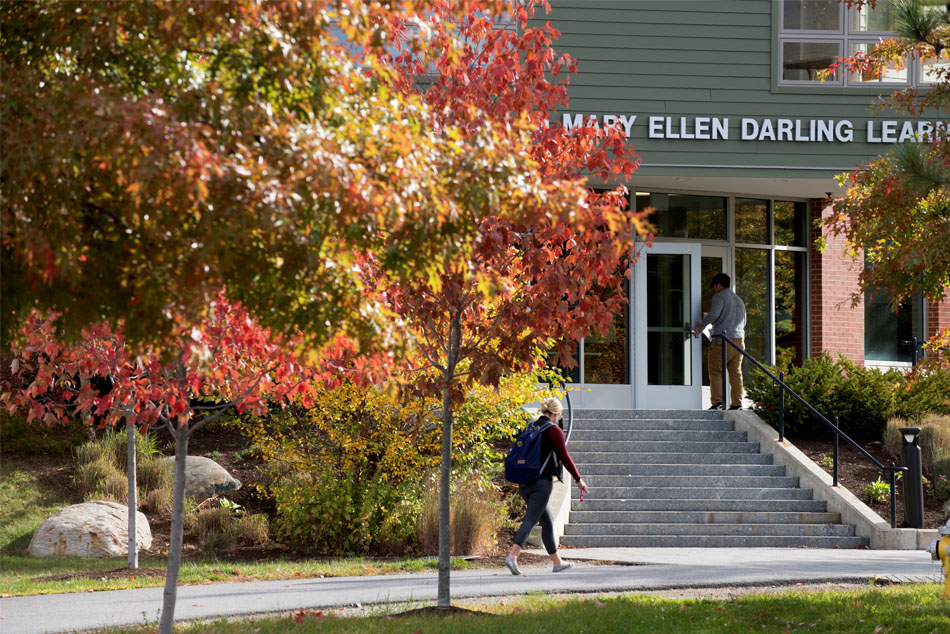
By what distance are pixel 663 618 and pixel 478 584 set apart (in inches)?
82.0

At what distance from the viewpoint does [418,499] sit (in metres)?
11.6

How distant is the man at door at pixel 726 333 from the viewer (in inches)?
626

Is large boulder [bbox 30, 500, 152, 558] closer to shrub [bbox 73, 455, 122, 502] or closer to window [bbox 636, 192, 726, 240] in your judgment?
shrub [bbox 73, 455, 122, 502]

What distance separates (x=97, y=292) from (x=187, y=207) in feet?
1.65

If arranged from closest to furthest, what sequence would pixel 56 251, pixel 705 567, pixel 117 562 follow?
1. pixel 56 251
2. pixel 705 567
3. pixel 117 562

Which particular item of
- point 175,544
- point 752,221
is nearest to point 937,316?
point 752,221

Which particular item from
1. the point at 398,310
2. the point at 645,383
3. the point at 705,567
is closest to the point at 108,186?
the point at 398,310

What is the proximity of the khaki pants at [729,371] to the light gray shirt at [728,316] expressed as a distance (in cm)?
17

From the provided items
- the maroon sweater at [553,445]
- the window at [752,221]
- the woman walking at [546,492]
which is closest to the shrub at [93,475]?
the woman walking at [546,492]

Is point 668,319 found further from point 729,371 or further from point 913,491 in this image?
point 913,491

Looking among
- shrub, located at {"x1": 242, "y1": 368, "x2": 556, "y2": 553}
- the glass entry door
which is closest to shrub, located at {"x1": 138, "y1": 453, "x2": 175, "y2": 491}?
shrub, located at {"x1": 242, "y1": 368, "x2": 556, "y2": 553}

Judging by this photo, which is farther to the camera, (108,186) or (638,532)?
(638,532)

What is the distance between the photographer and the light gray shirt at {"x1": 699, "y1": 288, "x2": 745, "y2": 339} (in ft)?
52.8

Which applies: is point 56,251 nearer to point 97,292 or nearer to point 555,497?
point 97,292
